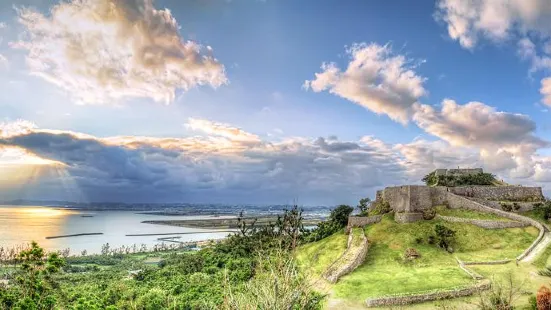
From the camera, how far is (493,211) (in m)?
38.0

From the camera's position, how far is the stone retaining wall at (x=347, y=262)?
30.3 m

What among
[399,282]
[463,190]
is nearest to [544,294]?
[399,282]

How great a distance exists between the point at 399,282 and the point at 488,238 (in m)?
13.0

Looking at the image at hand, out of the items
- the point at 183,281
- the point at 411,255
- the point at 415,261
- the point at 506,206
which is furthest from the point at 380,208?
the point at 183,281

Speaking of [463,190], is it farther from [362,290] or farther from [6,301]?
[6,301]

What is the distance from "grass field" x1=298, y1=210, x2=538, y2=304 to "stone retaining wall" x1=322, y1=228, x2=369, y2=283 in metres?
0.52

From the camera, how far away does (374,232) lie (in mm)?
39188

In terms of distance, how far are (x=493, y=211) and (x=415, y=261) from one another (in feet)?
42.3

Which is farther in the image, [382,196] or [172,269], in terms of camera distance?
[172,269]

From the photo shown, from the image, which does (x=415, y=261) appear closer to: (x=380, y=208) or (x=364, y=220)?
(x=364, y=220)

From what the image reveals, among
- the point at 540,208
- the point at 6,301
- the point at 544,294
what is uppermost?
the point at 540,208

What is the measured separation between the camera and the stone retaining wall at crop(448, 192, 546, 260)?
103 feet

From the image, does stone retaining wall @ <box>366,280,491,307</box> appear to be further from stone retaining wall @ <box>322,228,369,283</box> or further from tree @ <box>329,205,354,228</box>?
tree @ <box>329,205,354,228</box>

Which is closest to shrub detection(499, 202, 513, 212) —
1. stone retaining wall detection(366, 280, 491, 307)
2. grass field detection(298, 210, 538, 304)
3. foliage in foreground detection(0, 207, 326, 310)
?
grass field detection(298, 210, 538, 304)
